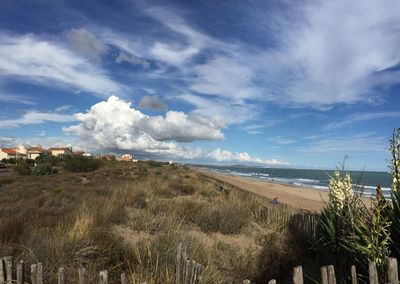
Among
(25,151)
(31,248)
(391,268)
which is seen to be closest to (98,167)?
(31,248)

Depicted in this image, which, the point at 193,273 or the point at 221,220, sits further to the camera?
the point at 221,220

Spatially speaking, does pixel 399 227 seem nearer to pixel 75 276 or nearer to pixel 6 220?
pixel 75 276

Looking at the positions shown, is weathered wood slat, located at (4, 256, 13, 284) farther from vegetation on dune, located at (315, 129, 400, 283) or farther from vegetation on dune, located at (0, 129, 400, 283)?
vegetation on dune, located at (315, 129, 400, 283)

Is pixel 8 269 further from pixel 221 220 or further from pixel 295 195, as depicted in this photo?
pixel 295 195

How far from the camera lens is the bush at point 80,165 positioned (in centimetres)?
4013

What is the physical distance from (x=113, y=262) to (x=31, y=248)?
116 cm

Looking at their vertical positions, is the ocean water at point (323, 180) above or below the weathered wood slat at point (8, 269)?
below

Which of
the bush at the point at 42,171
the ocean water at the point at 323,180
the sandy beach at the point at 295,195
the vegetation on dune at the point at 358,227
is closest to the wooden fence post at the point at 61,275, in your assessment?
the vegetation on dune at the point at 358,227

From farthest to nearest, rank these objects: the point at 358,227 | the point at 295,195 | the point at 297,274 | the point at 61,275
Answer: the point at 295,195, the point at 358,227, the point at 61,275, the point at 297,274

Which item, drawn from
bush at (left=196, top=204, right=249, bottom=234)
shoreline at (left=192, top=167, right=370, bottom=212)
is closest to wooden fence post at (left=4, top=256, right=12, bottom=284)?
bush at (left=196, top=204, right=249, bottom=234)

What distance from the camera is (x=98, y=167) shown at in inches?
1726

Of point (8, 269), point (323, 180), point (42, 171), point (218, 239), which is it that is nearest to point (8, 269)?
point (8, 269)

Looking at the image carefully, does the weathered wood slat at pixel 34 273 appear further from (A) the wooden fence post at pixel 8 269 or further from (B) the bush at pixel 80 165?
(B) the bush at pixel 80 165

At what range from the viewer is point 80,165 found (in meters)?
40.4
